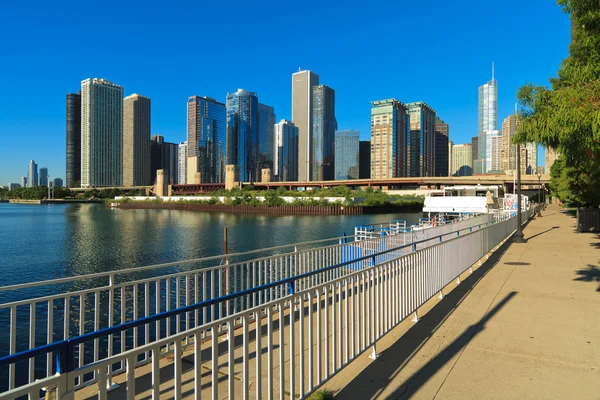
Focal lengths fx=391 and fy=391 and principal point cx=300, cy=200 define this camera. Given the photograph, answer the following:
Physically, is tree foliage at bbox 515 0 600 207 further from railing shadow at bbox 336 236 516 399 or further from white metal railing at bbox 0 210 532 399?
railing shadow at bbox 336 236 516 399

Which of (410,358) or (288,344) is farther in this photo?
(288,344)

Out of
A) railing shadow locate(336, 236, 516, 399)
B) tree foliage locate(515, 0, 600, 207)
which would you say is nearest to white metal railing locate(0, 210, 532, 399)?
railing shadow locate(336, 236, 516, 399)

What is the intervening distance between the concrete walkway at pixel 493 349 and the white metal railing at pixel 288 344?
1.06 ft

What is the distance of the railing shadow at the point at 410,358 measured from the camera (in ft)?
14.0

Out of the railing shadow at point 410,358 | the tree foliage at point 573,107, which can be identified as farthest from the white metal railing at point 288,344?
the tree foliage at point 573,107

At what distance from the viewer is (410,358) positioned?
5.11 meters

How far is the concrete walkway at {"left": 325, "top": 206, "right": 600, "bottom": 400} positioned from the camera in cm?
434

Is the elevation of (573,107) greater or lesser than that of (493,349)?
greater

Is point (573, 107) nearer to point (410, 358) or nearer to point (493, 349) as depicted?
point (493, 349)

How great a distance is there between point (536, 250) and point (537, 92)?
10.6 m

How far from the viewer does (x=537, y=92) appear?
6.92 metres

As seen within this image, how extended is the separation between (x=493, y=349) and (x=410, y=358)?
1279 millimetres

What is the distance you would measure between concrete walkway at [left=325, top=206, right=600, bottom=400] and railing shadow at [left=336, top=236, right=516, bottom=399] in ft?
0.04

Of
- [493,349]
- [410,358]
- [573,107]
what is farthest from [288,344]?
[573,107]
